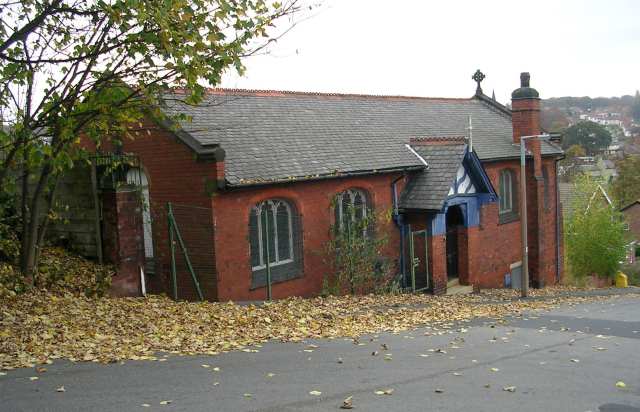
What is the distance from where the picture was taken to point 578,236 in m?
34.5

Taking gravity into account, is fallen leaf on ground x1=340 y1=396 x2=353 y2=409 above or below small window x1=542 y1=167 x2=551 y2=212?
below

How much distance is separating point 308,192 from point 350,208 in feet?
5.00

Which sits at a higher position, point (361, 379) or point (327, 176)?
point (327, 176)

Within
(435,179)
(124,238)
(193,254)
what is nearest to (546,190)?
(435,179)

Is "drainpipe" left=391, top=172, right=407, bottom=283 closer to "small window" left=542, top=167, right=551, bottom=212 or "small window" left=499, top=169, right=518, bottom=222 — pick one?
"small window" left=499, top=169, right=518, bottom=222

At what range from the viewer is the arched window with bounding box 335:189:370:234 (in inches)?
713

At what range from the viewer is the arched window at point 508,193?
26.1 metres

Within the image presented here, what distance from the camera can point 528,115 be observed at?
2678 cm

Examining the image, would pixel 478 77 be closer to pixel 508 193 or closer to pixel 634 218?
pixel 508 193

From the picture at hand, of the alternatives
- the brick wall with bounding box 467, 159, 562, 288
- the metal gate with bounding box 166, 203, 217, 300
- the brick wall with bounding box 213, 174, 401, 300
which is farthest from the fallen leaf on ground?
the brick wall with bounding box 467, 159, 562, 288

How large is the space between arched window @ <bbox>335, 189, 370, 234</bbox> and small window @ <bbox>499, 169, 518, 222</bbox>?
29.4ft

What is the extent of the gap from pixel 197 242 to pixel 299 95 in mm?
9234

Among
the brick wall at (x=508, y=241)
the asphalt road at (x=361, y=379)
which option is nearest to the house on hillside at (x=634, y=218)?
the brick wall at (x=508, y=241)

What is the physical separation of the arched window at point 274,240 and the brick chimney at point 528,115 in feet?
46.1
